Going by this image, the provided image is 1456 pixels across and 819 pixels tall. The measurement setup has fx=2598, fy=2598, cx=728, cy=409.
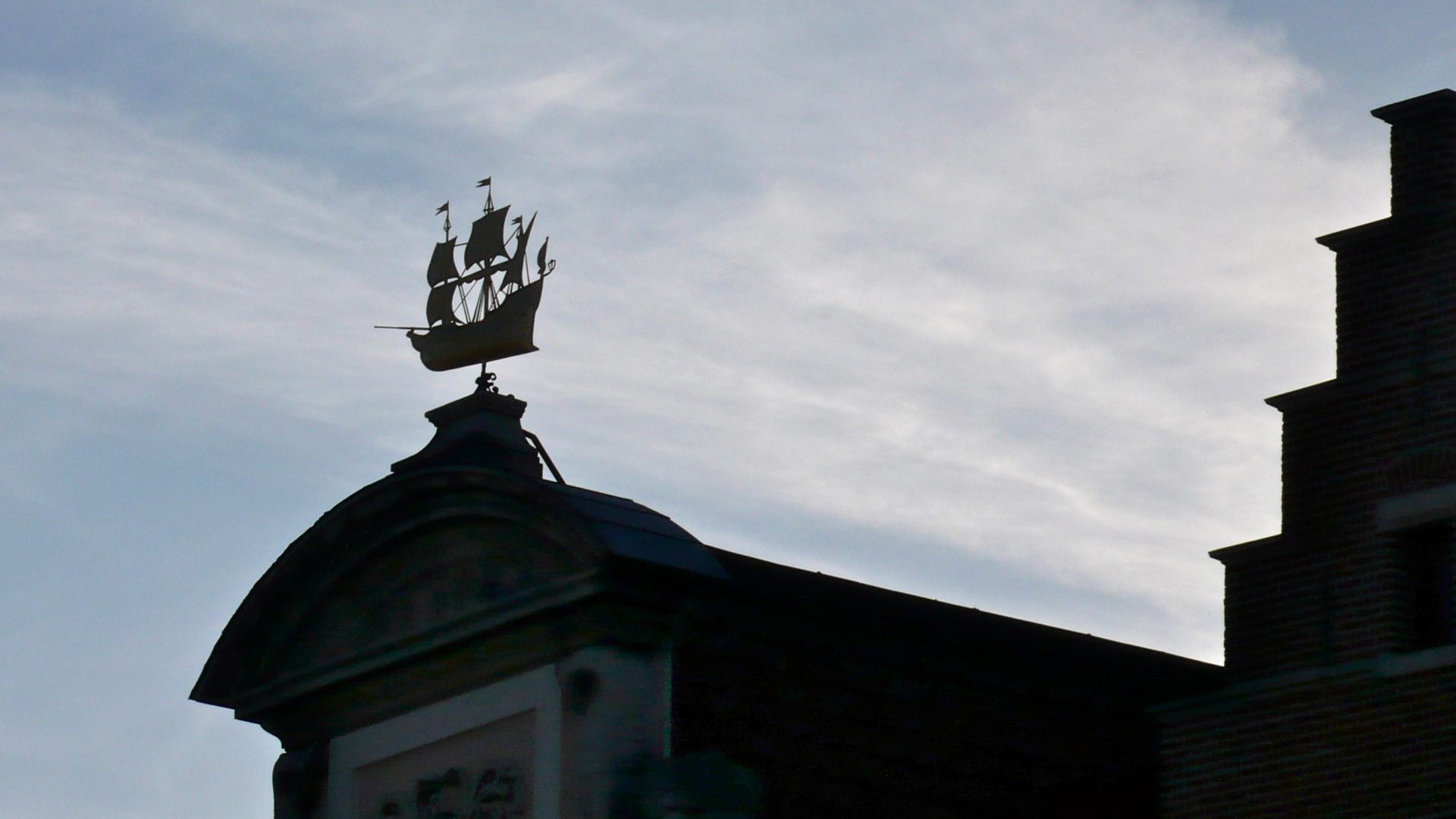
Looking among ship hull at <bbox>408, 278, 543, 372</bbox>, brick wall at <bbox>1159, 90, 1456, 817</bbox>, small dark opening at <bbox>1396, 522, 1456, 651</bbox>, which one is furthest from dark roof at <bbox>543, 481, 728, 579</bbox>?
small dark opening at <bbox>1396, 522, 1456, 651</bbox>

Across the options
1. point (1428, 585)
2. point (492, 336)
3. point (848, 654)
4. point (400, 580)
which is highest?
point (492, 336)

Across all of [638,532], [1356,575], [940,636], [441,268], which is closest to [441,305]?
[441,268]

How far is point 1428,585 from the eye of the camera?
1752 centimetres

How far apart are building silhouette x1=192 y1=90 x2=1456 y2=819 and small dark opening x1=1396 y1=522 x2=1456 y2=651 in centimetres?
2

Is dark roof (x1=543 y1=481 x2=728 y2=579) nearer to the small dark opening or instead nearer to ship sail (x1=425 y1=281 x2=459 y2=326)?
ship sail (x1=425 y1=281 x2=459 y2=326)

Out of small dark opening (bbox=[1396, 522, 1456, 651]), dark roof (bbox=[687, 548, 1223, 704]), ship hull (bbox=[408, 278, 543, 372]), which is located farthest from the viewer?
ship hull (bbox=[408, 278, 543, 372])

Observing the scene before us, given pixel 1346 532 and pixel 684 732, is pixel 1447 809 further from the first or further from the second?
pixel 684 732

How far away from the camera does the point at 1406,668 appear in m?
17.2

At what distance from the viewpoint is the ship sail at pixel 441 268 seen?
20.3 meters

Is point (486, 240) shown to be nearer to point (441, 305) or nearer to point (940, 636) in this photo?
point (441, 305)

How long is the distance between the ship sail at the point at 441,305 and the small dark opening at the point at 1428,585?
737 cm

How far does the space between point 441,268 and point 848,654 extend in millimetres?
4565

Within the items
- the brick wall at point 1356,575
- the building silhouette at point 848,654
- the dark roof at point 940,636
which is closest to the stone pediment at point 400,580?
the building silhouette at point 848,654

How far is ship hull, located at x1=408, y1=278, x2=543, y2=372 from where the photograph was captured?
64.3 feet
